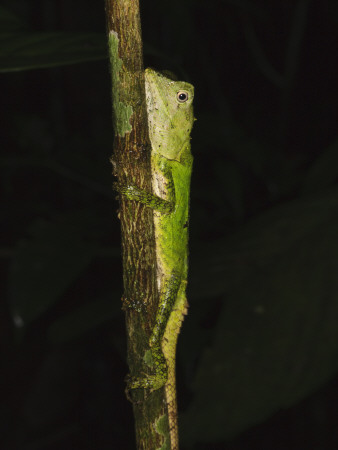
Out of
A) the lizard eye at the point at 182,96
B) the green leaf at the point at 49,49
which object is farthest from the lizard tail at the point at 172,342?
the green leaf at the point at 49,49

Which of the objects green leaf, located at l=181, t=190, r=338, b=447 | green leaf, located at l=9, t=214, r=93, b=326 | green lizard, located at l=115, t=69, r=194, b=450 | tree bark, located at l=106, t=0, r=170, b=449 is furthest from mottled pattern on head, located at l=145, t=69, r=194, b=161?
green leaf, located at l=9, t=214, r=93, b=326

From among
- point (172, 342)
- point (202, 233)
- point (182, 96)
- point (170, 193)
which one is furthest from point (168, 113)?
point (202, 233)

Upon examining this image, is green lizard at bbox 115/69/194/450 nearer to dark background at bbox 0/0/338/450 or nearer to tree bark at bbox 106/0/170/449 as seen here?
dark background at bbox 0/0/338/450

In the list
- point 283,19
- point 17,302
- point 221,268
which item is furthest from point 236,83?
point 221,268

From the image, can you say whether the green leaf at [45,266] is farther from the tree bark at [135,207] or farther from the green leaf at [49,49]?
the green leaf at [49,49]

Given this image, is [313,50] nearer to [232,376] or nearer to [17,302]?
[17,302]

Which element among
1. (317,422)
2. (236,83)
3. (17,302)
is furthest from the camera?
(236,83)
